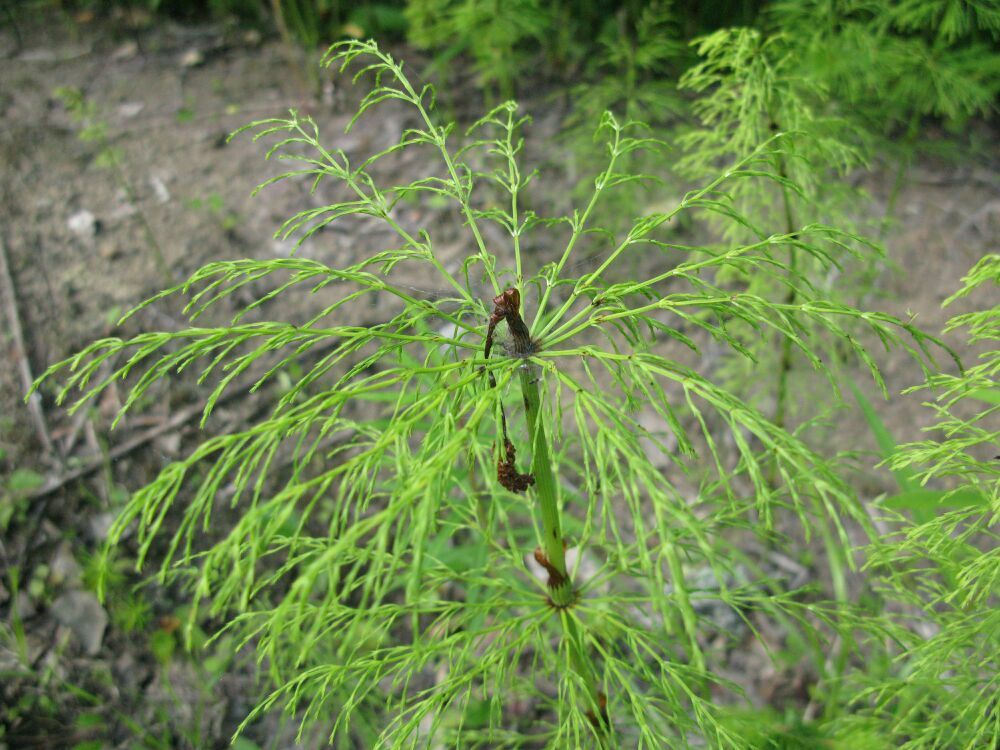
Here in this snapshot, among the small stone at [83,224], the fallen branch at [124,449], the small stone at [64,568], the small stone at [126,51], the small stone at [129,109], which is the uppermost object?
the small stone at [126,51]

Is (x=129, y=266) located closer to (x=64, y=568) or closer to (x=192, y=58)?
(x=64, y=568)

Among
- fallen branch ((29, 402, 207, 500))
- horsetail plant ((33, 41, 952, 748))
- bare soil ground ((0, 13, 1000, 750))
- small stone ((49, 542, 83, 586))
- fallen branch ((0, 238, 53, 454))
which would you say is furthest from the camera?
fallen branch ((0, 238, 53, 454))

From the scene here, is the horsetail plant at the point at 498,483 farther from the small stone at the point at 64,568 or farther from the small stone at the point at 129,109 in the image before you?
the small stone at the point at 129,109

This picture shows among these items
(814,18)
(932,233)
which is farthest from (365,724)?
(932,233)

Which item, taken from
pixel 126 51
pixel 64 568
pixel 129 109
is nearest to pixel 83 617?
pixel 64 568

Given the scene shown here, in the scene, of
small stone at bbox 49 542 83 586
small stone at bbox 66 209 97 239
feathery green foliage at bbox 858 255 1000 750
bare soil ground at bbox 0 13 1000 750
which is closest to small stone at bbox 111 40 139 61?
bare soil ground at bbox 0 13 1000 750

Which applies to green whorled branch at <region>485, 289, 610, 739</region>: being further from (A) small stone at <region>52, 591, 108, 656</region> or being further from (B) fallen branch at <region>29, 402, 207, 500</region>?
(B) fallen branch at <region>29, 402, 207, 500</region>

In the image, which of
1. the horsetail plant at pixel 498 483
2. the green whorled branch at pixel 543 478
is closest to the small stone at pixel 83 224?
the horsetail plant at pixel 498 483
